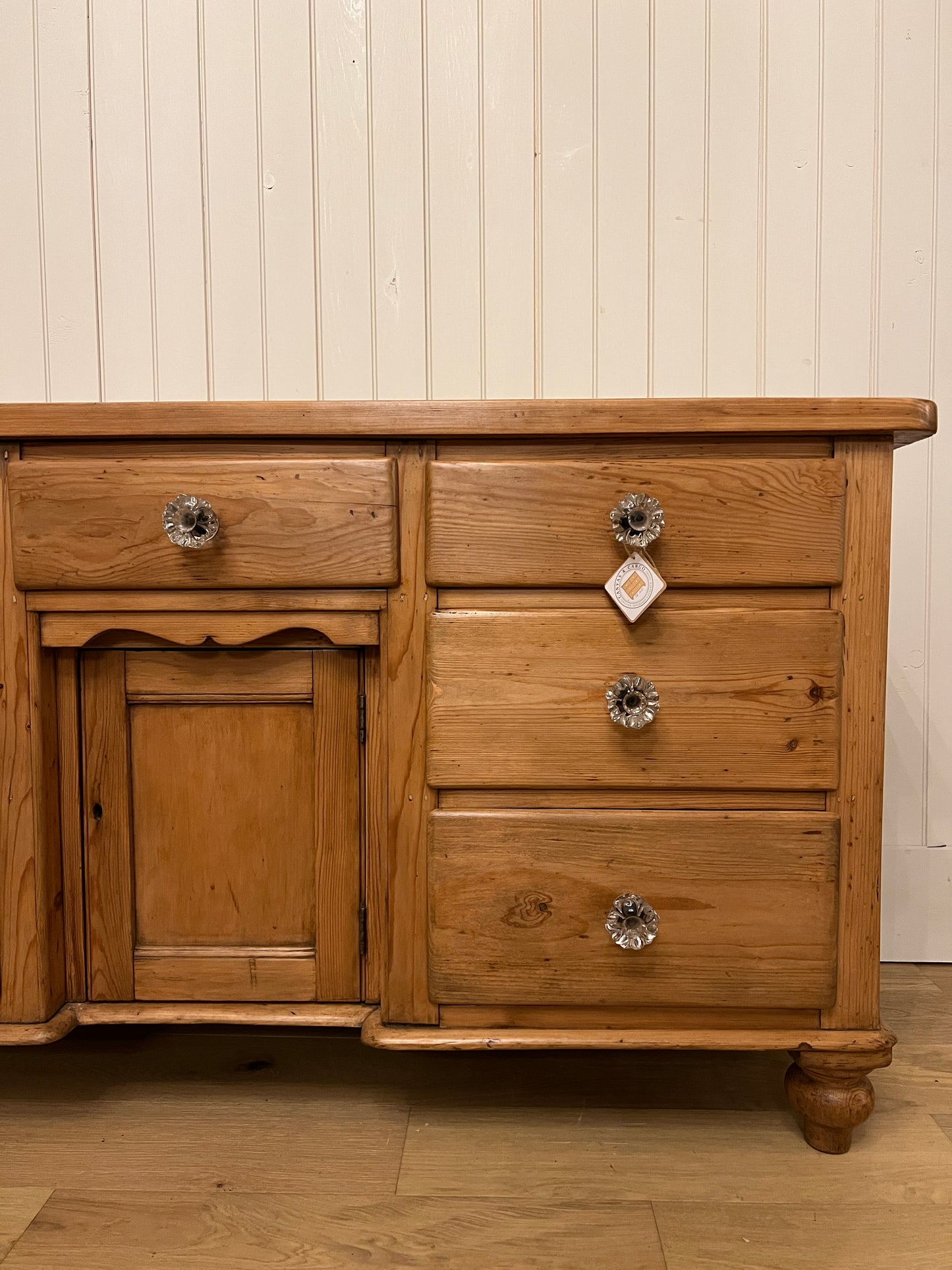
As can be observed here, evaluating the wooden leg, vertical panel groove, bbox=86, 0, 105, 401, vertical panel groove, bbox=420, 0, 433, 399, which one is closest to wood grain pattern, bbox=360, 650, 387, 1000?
the wooden leg

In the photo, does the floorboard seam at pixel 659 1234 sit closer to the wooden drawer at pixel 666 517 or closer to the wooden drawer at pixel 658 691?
the wooden drawer at pixel 658 691

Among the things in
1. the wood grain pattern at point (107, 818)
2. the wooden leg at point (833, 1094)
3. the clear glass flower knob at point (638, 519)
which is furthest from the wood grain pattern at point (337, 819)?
the wooden leg at point (833, 1094)

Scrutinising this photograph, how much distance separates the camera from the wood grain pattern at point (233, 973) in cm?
96

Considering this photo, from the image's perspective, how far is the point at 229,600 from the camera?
910mm

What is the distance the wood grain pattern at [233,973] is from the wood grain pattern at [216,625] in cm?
37

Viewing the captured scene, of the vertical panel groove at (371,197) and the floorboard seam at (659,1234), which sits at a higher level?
the vertical panel groove at (371,197)

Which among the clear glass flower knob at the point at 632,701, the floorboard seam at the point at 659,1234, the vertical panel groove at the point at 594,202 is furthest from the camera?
the vertical panel groove at the point at 594,202

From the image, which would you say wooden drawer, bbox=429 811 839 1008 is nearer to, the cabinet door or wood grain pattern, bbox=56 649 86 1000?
the cabinet door

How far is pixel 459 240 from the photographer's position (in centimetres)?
141

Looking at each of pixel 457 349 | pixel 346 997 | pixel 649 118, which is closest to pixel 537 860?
pixel 346 997

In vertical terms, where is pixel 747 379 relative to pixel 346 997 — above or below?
above

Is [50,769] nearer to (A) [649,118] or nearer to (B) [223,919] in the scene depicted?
(B) [223,919]

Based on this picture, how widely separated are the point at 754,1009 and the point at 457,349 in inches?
43.2

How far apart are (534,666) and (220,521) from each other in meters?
0.38
